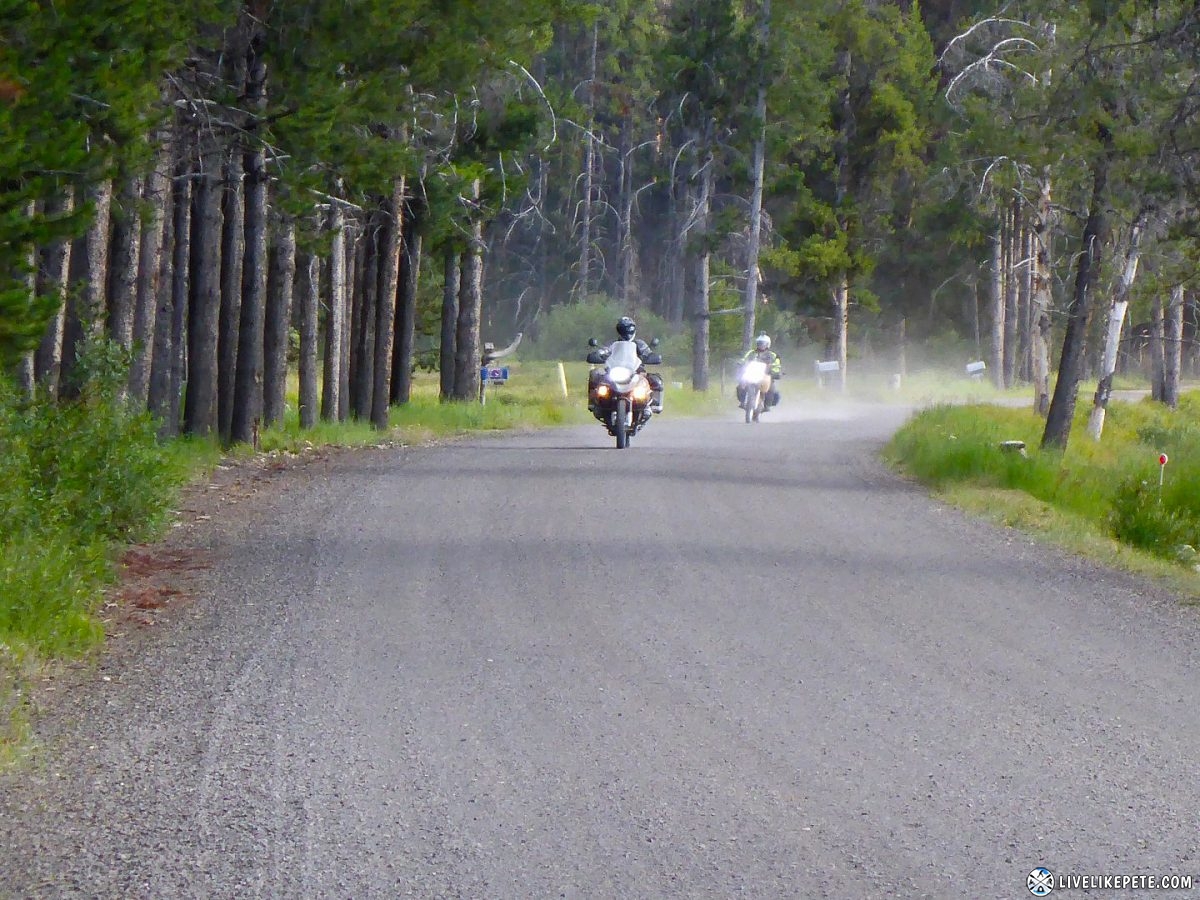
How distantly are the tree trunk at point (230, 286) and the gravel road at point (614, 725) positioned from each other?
372 inches

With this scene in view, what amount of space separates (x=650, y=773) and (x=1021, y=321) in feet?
210

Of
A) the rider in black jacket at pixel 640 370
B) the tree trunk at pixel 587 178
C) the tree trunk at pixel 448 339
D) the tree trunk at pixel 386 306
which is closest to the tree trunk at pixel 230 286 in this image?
the tree trunk at pixel 386 306

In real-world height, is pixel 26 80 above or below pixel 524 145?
below

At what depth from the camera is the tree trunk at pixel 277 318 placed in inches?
950

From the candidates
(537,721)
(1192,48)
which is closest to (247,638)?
(537,721)

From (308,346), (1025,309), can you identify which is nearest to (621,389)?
(308,346)

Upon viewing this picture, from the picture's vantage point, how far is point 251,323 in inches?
923

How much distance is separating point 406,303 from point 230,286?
945 cm

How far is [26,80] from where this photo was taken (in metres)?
10.7

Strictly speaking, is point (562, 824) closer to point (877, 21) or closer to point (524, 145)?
point (524, 145)

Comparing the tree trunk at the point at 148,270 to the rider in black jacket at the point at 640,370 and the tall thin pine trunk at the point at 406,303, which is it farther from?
the tall thin pine trunk at the point at 406,303

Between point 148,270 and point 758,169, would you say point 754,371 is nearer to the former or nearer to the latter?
point 148,270

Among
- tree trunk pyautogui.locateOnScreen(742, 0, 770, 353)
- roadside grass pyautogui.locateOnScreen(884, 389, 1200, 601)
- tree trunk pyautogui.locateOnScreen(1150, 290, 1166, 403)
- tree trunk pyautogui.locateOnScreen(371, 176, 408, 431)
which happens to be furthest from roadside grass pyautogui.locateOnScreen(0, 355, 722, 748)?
tree trunk pyautogui.locateOnScreen(1150, 290, 1166, 403)

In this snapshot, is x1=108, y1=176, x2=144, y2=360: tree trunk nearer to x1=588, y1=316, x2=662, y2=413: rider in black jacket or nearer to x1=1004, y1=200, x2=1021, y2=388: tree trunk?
x1=588, y1=316, x2=662, y2=413: rider in black jacket
